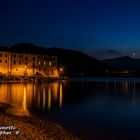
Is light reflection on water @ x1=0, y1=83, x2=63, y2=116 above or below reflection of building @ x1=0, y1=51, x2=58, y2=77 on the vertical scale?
below

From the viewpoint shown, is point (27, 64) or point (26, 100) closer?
point (26, 100)

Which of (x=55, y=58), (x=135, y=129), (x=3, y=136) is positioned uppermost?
(x=55, y=58)

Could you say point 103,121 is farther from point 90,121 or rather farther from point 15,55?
point 15,55

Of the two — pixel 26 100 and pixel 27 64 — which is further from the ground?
pixel 27 64

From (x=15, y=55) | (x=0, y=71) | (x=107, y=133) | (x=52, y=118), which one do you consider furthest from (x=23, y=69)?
(x=107, y=133)

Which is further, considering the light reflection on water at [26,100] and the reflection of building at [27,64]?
the reflection of building at [27,64]

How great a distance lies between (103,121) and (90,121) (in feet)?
3.10

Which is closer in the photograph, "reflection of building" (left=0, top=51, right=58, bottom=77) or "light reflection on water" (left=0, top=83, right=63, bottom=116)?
"light reflection on water" (left=0, top=83, right=63, bottom=116)

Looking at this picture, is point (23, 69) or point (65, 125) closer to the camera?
point (65, 125)

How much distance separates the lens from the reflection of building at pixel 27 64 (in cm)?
8681

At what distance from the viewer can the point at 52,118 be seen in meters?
21.8

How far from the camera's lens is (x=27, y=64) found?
313 ft

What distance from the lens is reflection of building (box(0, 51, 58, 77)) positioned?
86.8m

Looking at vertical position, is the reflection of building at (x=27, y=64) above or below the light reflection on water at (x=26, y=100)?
above
